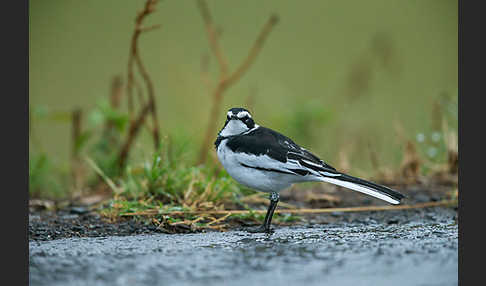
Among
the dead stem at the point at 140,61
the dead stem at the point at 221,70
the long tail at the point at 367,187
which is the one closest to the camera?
the long tail at the point at 367,187

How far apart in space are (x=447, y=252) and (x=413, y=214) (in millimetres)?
2224

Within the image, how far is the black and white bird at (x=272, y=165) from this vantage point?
397 centimetres

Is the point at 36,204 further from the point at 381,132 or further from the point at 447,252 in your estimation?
the point at 381,132

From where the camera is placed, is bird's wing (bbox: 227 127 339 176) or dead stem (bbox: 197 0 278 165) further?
dead stem (bbox: 197 0 278 165)

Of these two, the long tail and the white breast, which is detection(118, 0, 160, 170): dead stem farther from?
the long tail

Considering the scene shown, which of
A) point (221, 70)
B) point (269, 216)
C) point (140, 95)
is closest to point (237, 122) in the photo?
point (269, 216)

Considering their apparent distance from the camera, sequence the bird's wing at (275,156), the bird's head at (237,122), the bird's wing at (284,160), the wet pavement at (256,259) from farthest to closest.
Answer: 1. the bird's head at (237,122)
2. the bird's wing at (275,156)
3. the bird's wing at (284,160)
4. the wet pavement at (256,259)

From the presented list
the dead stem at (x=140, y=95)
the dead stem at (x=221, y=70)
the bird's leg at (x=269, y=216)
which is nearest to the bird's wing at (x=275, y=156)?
the bird's leg at (x=269, y=216)

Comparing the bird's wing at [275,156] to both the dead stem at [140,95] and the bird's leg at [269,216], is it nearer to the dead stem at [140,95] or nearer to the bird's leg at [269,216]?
the bird's leg at [269,216]

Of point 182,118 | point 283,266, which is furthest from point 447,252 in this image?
point 182,118

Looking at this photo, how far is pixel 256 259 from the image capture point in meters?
2.84

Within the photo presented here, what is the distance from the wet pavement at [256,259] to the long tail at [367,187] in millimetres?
229

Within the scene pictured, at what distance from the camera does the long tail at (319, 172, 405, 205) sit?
12.3ft

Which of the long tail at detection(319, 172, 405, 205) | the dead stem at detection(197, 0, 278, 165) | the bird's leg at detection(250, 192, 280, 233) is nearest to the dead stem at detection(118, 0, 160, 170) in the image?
the dead stem at detection(197, 0, 278, 165)
